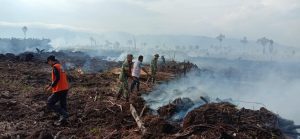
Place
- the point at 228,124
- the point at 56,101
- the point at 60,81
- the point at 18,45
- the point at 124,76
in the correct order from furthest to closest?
the point at 18,45, the point at 124,76, the point at 56,101, the point at 60,81, the point at 228,124

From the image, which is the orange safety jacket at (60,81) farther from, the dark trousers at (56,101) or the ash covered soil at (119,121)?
the ash covered soil at (119,121)

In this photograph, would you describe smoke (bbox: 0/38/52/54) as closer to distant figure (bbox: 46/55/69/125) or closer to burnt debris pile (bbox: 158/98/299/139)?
distant figure (bbox: 46/55/69/125)

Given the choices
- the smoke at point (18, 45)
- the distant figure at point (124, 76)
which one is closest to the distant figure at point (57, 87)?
the distant figure at point (124, 76)

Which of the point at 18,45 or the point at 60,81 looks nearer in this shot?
the point at 60,81

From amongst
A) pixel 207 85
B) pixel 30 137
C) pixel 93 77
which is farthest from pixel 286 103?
pixel 30 137

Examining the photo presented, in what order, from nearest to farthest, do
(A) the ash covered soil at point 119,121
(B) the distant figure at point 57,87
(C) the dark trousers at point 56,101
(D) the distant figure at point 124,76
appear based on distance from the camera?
(A) the ash covered soil at point 119,121, (B) the distant figure at point 57,87, (C) the dark trousers at point 56,101, (D) the distant figure at point 124,76

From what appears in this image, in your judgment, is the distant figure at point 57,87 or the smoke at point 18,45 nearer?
the distant figure at point 57,87

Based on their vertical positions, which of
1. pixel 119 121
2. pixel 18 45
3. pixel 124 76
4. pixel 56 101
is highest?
pixel 124 76

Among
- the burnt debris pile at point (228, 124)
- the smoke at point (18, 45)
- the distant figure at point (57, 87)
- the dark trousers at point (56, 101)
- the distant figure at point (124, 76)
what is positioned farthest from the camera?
the smoke at point (18, 45)

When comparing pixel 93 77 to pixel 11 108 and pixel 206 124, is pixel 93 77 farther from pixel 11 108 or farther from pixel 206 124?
pixel 206 124

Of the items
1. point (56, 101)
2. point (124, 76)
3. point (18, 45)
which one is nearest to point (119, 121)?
point (56, 101)

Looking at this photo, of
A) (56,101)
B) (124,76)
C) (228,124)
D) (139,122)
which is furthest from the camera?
(124,76)

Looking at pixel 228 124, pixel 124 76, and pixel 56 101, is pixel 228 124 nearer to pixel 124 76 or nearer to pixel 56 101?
pixel 56 101

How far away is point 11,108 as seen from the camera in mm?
12039
